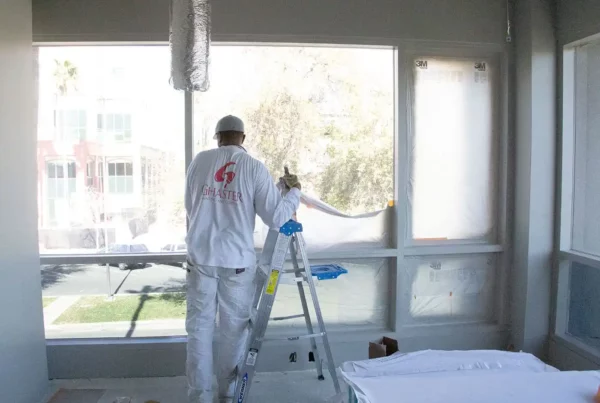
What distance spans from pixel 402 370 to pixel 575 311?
190 centimetres

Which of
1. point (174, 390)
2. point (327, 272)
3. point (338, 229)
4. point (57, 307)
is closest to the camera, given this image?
point (327, 272)

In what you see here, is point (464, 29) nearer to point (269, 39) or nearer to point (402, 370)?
point (269, 39)

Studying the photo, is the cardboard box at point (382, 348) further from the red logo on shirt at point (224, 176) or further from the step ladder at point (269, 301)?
the red logo on shirt at point (224, 176)

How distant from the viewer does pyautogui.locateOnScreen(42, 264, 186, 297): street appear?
Result: 3.12 m

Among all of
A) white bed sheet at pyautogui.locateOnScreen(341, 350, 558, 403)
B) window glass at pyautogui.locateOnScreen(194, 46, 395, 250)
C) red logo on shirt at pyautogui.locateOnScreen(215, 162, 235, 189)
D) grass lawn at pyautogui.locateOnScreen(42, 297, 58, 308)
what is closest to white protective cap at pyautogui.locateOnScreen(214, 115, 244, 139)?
red logo on shirt at pyautogui.locateOnScreen(215, 162, 235, 189)

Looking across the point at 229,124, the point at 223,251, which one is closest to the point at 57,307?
the point at 223,251

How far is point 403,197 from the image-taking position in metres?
3.26

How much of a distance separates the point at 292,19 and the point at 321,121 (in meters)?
0.69

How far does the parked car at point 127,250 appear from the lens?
3133 millimetres

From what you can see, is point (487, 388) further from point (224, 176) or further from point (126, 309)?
point (126, 309)

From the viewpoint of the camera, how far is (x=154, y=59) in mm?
3109

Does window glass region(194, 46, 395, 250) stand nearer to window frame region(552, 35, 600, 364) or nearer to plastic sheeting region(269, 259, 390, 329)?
plastic sheeting region(269, 259, 390, 329)

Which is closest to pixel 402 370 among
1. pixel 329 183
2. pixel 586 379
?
pixel 586 379

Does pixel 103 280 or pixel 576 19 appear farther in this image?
pixel 103 280
